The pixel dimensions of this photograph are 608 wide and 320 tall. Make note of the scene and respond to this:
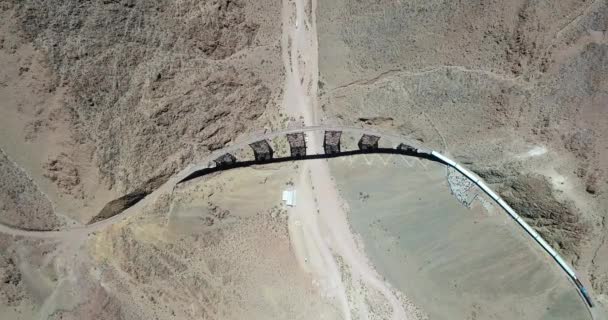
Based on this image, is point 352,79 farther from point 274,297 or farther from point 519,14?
point 274,297

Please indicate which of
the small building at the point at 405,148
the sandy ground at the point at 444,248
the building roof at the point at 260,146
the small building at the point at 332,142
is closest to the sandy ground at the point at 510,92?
the small building at the point at 405,148

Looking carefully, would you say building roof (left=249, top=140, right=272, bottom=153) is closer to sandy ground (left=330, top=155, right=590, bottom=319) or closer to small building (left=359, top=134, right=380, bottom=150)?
sandy ground (left=330, top=155, right=590, bottom=319)

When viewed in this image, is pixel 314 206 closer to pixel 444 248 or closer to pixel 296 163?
pixel 296 163

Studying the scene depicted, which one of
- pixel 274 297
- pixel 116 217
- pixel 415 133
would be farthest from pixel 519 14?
pixel 116 217

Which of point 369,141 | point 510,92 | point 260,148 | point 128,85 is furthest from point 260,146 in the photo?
point 510,92

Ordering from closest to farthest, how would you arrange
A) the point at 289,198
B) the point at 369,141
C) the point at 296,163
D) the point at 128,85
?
the point at 128,85 < the point at 289,198 < the point at 369,141 < the point at 296,163

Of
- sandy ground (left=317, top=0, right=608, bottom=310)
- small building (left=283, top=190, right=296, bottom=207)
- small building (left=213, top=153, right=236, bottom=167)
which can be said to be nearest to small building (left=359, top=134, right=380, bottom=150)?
sandy ground (left=317, top=0, right=608, bottom=310)
